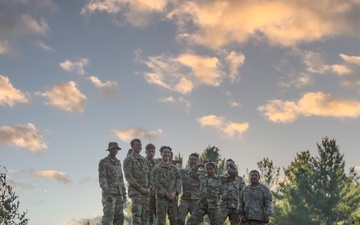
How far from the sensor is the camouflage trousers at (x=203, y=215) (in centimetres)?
1215

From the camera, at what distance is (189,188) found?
13.5 meters

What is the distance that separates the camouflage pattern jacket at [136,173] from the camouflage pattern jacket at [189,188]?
1.59 meters

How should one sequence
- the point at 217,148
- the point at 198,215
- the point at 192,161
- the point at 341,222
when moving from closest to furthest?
the point at 198,215, the point at 192,161, the point at 341,222, the point at 217,148

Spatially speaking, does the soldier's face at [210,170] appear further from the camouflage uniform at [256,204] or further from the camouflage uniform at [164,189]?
the camouflage uniform at [256,204]

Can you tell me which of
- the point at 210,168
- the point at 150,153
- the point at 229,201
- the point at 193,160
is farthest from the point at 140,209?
the point at 229,201

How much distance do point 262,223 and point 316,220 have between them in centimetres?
3238

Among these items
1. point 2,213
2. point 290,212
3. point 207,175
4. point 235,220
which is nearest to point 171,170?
point 207,175

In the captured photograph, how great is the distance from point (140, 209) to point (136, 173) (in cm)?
95

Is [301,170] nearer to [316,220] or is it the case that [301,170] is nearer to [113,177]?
[316,220]

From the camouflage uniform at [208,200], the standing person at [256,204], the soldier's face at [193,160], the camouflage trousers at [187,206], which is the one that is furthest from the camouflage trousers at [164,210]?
the standing person at [256,204]

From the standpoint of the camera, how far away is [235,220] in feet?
41.9

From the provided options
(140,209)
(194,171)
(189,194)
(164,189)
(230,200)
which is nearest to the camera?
(140,209)

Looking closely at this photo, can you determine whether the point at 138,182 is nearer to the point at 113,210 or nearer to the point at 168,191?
the point at 168,191

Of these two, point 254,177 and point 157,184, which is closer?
point 254,177
